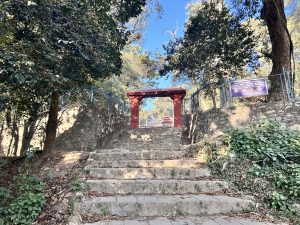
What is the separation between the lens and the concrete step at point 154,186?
13.4 feet

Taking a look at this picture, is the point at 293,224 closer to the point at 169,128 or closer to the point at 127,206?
the point at 127,206

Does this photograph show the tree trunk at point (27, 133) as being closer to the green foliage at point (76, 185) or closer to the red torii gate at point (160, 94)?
the red torii gate at point (160, 94)

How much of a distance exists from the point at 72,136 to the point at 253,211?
601cm

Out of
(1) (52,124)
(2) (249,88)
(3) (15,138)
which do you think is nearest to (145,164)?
(1) (52,124)

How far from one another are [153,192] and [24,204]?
1.71 metres

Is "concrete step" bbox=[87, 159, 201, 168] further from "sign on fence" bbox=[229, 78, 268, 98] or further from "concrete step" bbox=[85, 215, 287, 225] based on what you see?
"sign on fence" bbox=[229, 78, 268, 98]

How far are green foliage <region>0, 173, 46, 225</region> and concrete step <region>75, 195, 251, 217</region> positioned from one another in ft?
1.61

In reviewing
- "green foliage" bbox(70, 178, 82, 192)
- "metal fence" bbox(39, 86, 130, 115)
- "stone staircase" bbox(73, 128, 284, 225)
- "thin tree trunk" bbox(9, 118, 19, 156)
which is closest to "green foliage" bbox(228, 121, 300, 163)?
"stone staircase" bbox(73, 128, 284, 225)

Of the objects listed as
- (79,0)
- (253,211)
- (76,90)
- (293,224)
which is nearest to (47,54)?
(79,0)

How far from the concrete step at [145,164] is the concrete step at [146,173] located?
34cm

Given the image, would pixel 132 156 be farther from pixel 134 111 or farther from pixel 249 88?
pixel 134 111

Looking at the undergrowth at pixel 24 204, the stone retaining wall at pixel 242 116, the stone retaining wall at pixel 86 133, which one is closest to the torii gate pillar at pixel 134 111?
the stone retaining wall at pixel 86 133

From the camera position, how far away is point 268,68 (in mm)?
21453

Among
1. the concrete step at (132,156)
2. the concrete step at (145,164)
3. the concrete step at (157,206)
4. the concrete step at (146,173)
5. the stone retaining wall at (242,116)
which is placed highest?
the stone retaining wall at (242,116)
